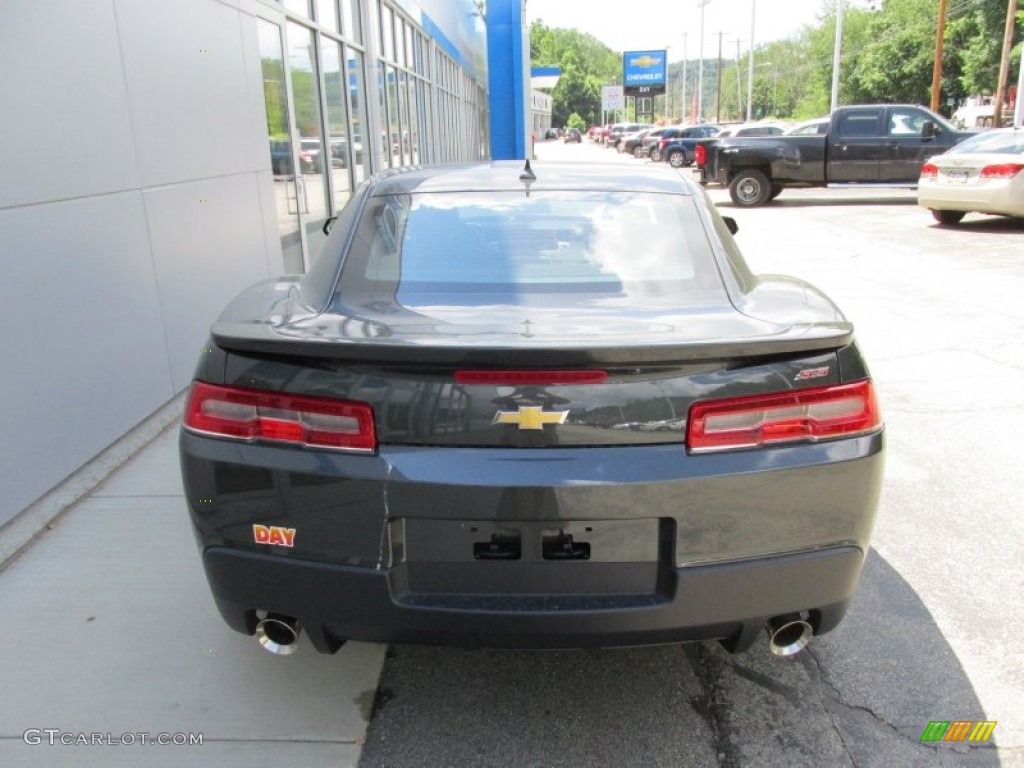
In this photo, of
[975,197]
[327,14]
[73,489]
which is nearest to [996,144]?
[975,197]

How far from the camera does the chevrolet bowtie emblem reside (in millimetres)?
2195

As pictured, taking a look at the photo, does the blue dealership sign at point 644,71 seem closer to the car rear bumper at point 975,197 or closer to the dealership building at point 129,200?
the car rear bumper at point 975,197

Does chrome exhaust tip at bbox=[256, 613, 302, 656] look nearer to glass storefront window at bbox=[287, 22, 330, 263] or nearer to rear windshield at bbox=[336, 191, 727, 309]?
rear windshield at bbox=[336, 191, 727, 309]

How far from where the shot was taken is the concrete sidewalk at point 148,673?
2.58 meters

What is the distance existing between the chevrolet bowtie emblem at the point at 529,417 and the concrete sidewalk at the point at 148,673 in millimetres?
1122

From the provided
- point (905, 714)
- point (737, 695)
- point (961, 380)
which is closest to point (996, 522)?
point (905, 714)

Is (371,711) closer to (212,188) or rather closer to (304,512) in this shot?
(304,512)

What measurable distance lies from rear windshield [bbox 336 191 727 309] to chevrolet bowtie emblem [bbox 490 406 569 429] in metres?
0.57

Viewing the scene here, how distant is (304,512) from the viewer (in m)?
2.29

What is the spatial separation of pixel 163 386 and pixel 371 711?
3365 millimetres

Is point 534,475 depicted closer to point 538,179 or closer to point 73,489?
point 538,179

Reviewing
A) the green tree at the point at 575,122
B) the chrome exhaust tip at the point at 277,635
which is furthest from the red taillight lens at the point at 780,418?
the green tree at the point at 575,122

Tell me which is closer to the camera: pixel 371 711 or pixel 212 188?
pixel 371 711

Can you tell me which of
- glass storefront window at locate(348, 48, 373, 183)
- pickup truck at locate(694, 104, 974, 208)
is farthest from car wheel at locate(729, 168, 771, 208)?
glass storefront window at locate(348, 48, 373, 183)
